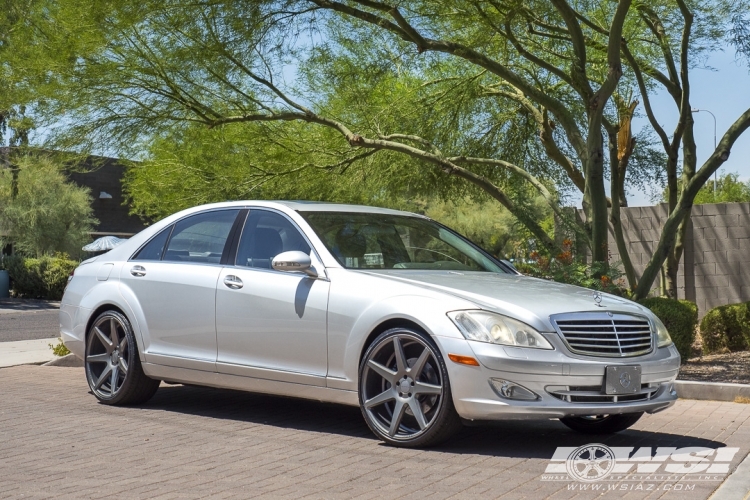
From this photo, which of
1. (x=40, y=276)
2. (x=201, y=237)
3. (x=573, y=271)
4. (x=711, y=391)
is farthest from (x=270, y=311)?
(x=40, y=276)

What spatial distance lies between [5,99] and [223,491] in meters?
8.91

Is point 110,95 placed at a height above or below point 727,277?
above

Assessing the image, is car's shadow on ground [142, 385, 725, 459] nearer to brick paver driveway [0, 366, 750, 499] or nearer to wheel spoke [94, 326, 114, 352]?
brick paver driveway [0, 366, 750, 499]

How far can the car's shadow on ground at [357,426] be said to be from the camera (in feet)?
21.7

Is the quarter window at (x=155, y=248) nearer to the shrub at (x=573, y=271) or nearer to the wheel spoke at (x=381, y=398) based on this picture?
the wheel spoke at (x=381, y=398)

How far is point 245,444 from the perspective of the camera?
6656mm

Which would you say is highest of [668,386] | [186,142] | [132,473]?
[186,142]

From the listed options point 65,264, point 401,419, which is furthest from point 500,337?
point 65,264

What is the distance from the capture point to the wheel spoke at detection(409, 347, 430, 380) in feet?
20.6

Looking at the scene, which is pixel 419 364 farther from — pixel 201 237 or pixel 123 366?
pixel 123 366

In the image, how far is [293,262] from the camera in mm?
6934

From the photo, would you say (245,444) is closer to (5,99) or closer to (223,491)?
(223,491)

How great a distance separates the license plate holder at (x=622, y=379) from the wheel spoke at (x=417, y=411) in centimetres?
113

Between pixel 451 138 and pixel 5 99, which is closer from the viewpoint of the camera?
pixel 5 99
